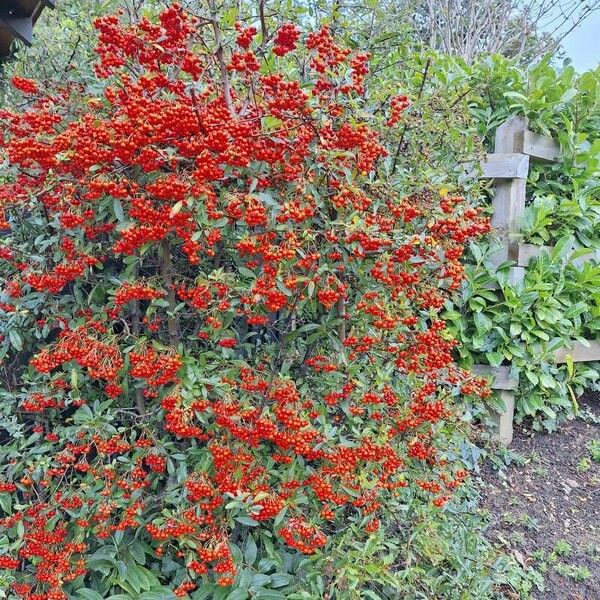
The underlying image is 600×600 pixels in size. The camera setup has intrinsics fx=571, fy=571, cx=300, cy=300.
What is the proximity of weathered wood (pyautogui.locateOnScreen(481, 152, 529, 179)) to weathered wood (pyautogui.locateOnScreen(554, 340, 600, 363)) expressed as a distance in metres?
1.26

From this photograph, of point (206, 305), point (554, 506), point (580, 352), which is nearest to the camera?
point (206, 305)

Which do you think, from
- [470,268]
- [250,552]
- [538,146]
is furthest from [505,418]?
[250,552]

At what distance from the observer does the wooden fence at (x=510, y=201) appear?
3576 millimetres

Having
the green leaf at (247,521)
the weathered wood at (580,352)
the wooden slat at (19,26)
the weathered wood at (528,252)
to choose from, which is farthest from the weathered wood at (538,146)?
the wooden slat at (19,26)

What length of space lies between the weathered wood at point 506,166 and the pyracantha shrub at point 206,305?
144 cm

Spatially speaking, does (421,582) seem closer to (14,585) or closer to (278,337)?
(278,337)

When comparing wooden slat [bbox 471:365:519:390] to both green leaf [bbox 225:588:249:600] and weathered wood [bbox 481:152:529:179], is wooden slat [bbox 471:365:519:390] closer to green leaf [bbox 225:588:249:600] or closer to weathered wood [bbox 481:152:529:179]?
weathered wood [bbox 481:152:529:179]

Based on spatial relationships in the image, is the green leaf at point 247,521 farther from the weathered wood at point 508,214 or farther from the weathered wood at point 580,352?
the weathered wood at point 580,352

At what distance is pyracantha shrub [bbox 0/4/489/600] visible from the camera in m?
1.83

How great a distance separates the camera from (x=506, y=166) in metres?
3.57


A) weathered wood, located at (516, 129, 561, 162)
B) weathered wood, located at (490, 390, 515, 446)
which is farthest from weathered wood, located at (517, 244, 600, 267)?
weathered wood, located at (490, 390, 515, 446)

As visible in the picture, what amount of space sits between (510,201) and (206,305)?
244cm

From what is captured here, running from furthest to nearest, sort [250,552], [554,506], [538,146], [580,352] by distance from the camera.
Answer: [580,352] < [538,146] < [554,506] < [250,552]

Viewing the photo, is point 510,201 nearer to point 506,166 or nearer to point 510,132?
point 506,166
